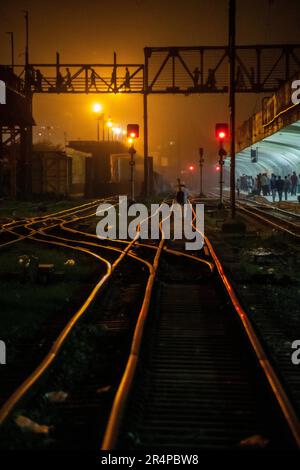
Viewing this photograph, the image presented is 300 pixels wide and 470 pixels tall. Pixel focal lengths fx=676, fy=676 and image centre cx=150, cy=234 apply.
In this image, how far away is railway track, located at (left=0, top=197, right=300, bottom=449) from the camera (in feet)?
14.9

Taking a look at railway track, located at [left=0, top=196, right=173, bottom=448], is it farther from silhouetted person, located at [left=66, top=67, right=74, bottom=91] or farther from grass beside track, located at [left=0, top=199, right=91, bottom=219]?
silhouetted person, located at [left=66, top=67, right=74, bottom=91]

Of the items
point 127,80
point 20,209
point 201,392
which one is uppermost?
point 127,80

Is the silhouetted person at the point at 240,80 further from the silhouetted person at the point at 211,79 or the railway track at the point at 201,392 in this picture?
the railway track at the point at 201,392

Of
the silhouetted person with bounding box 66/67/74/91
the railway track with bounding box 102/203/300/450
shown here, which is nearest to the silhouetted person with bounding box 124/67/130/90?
the silhouetted person with bounding box 66/67/74/91

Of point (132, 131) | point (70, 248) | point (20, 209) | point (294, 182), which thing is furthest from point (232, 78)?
point (294, 182)

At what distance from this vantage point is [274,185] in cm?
4303

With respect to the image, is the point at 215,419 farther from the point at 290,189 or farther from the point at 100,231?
the point at 290,189

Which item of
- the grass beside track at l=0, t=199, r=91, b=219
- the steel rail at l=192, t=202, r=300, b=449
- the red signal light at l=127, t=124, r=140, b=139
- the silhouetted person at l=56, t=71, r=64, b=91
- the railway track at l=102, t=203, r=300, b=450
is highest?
the silhouetted person at l=56, t=71, r=64, b=91

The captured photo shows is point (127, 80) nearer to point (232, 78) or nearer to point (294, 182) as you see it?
point (294, 182)

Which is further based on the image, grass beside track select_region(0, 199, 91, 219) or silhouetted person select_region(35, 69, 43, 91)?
silhouetted person select_region(35, 69, 43, 91)

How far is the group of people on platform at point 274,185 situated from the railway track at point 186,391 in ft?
113

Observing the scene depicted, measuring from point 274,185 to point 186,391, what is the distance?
126 feet

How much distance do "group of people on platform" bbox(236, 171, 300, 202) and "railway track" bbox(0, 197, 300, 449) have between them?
1358 inches
